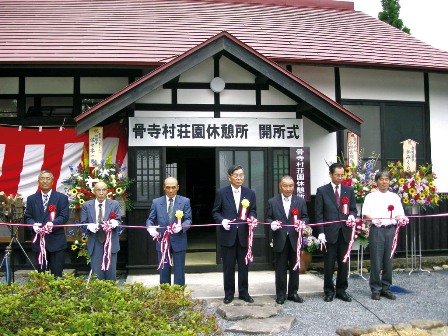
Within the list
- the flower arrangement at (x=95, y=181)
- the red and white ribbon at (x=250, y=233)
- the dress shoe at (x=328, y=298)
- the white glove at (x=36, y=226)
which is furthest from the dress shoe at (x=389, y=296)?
the white glove at (x=36, y=226)

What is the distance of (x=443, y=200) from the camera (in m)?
10.4

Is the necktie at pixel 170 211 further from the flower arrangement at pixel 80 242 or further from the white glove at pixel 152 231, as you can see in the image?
the flower arrangement at pixel 80 242

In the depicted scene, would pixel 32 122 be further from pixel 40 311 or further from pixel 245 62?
pixel 40 311

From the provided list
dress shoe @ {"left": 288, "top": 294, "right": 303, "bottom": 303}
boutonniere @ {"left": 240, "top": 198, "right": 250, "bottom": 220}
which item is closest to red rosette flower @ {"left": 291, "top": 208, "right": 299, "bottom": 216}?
A: boutonniere @ {"left": 240, "top": 198, "right": 250, "bottom": 220}

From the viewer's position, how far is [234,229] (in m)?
6.86

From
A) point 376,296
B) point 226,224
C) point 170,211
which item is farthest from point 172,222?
point 376,296

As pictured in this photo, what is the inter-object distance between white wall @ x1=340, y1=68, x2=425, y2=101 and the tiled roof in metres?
0.39

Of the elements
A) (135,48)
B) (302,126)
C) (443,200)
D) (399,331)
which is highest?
(135,48)

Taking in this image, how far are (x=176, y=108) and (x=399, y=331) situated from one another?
542 cm

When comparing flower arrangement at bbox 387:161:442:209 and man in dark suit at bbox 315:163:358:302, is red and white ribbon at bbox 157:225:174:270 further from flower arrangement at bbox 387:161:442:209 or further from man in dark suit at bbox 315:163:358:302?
flower arrangement at bbox 387:161:442:209

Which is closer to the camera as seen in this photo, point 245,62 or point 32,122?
point 245,62

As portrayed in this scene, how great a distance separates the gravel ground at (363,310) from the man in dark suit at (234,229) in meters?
0.72

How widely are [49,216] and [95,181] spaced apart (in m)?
1.60

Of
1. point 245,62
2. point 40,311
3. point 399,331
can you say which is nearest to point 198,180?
point 245,62
